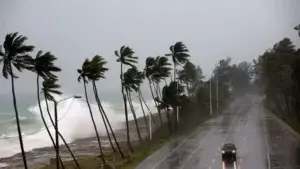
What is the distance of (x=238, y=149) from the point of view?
154 feet

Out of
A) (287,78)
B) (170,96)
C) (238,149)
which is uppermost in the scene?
(287,78)

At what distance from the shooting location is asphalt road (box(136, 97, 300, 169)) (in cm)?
3919

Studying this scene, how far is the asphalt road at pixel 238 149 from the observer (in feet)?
129

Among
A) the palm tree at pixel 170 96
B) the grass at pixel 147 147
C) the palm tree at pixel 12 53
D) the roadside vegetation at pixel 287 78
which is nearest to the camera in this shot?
the palm tree at pixel 12 53

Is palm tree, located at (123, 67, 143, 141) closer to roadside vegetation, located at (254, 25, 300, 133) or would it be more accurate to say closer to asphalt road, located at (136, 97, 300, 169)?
asphalt road, located at (136, 97, 300, 169)

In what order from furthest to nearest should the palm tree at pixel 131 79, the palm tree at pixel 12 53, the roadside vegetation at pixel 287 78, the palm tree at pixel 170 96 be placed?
the palm tree at pixel 170 96
the roadside vegetation at pixel 287 78
the palm tree at pixel 131 79
the palm tree at pixel 12 53

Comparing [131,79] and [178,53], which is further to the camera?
[178,53]

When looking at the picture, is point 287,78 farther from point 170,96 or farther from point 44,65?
point 44,65

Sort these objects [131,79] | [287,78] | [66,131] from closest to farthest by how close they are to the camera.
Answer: [131,79] → [287,78] → [66,131]

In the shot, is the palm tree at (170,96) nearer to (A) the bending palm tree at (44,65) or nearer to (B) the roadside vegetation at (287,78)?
(B) the roadside vegetation at (287,78)

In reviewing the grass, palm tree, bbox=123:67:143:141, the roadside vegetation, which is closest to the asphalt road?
the grass

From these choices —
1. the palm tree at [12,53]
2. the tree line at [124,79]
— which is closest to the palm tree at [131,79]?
the tree line at [124,79]

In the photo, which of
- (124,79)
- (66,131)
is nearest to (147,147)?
(124,79)

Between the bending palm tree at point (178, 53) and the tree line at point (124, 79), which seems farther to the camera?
the bending palm tree at point (178, 53)
